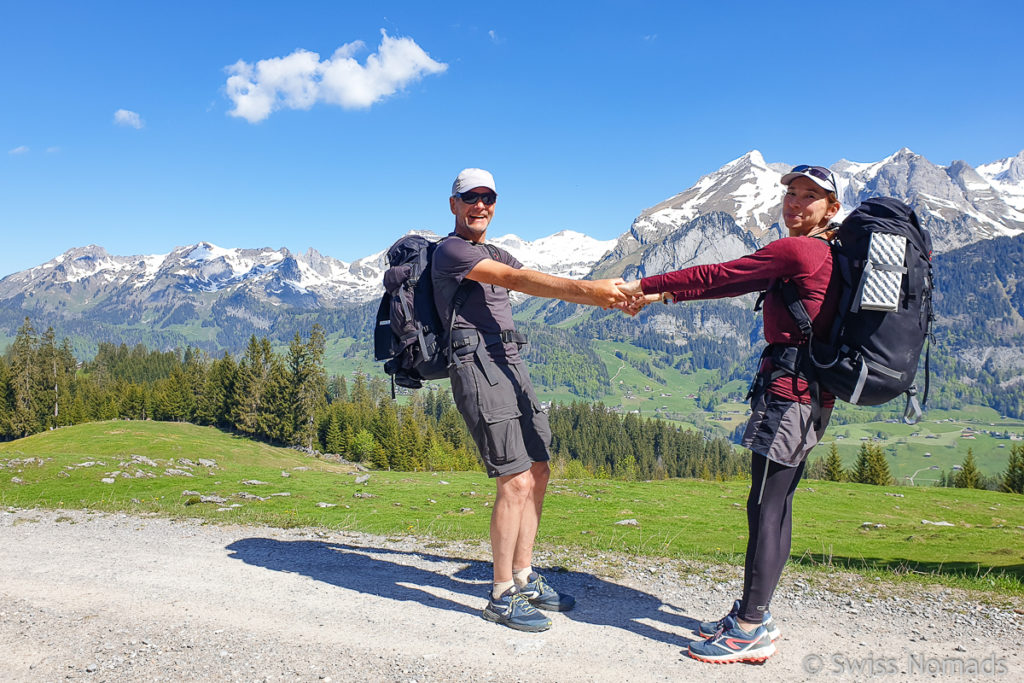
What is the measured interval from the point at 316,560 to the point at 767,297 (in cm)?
702

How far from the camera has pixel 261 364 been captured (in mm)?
91625

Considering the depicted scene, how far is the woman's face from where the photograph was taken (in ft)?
19.3

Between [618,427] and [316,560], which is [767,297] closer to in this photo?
[316,560]

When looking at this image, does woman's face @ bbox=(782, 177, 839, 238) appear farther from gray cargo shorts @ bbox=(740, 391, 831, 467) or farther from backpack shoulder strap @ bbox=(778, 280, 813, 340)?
gray cargo shorts @ bbox=(740, 391, 831, 467)

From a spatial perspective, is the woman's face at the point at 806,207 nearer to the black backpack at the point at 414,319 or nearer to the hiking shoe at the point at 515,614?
the black backpack at the point at 414,319

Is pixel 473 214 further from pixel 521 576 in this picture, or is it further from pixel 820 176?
pixel 521 576

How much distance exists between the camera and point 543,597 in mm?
6746

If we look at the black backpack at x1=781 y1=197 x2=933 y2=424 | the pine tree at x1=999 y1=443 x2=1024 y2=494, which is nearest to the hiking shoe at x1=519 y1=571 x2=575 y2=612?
the black backpack at x1=781 y1=197 x2=933 y2=424

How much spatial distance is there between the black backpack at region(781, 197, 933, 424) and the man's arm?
5.75 ft

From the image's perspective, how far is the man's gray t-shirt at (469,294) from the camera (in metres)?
6.39

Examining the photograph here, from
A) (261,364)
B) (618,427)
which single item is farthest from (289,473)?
(618,427)

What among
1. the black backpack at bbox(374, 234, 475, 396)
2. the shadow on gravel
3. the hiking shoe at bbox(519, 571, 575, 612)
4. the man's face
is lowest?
the shadow on gravel

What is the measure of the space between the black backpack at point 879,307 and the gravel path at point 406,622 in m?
2.52

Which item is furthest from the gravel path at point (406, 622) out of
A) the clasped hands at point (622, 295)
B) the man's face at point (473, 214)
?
the man's face at point (473, 214)
